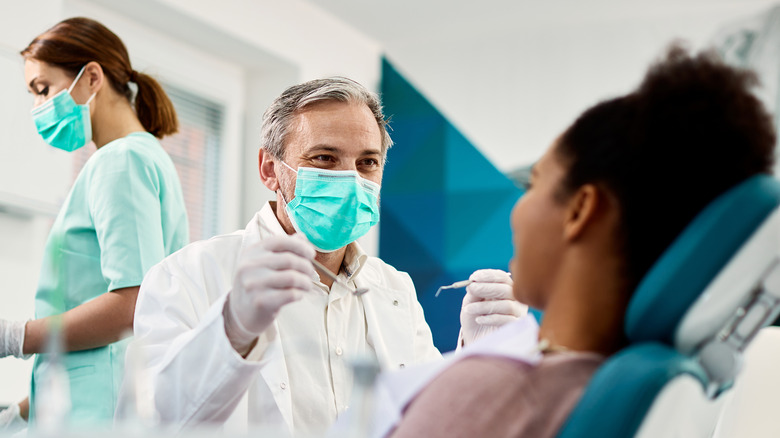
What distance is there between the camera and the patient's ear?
0.89m

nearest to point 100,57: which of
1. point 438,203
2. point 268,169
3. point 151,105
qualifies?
point 151,105

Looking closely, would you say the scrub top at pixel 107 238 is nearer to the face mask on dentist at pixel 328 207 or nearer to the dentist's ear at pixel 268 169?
the dentist's ear at pixel 268 169

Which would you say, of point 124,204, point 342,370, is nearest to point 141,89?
point 124,204

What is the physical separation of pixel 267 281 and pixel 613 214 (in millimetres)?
478

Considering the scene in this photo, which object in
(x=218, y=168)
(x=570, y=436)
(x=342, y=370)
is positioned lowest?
(x=218, y=168)

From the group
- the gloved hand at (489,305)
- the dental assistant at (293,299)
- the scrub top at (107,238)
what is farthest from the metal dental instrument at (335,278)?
the scrub top at (107,238)

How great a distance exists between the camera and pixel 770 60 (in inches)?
146

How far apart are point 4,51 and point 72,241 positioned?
1.11 m

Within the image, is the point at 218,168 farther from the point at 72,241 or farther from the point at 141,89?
the point at 72,241

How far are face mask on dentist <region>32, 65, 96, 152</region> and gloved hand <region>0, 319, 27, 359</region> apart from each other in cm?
54

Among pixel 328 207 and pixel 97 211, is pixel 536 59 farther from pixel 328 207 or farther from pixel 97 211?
pixel 97 211

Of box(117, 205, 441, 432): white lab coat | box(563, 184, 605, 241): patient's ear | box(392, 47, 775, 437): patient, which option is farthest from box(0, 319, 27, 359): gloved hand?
box(563, 184, 605, 241): patient's ear

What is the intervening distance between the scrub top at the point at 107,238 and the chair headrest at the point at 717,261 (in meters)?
1.27

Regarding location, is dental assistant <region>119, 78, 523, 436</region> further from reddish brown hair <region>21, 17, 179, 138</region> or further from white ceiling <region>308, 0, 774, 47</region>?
white ceiling <region>308, 0, 774, 47</region>
